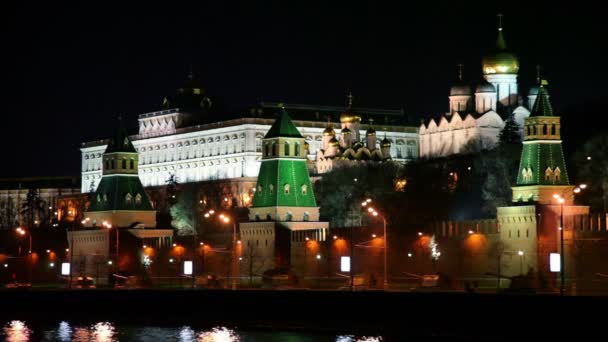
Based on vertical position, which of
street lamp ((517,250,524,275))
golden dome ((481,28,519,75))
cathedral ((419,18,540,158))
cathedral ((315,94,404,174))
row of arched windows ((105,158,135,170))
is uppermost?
golden dome ((481,28,519,75))

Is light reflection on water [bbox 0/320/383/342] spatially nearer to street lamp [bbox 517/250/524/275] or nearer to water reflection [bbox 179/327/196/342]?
water reflection [bbox 179/327/196/342]

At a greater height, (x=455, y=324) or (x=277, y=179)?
(x=277, y=179)

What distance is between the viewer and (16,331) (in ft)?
339

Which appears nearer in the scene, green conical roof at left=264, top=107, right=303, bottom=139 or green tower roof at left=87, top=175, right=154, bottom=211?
green conical roof at left=264, top=107, right=303, bottom=139

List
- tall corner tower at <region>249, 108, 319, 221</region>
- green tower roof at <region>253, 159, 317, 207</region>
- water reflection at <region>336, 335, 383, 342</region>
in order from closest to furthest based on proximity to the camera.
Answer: water reflection at <region>336, 335, 383, 342</region>, green tower roof at <region>253, 159, 317, 207</region>, tall corner tower at <region>249, 108, 319, 221</region>

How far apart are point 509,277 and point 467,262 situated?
7167mm

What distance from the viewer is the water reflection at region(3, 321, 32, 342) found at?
98.8 meters

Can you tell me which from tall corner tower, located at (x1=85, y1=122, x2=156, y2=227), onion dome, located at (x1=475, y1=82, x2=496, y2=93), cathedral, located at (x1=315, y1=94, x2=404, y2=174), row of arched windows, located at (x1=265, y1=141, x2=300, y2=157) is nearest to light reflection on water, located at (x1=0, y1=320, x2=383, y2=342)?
row of arched windows, located at (x1=265, y1=141, x2=300, y2=157)

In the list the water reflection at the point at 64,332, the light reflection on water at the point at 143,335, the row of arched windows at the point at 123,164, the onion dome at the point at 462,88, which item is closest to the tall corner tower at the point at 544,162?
the light reflection on water at the point at 143,335

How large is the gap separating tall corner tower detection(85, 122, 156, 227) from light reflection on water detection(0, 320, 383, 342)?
35.4 metres

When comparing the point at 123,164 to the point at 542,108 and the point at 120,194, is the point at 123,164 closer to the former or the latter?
the point at 120,194

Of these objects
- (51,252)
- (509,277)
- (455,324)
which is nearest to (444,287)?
(509,277)

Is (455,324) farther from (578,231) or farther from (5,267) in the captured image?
(5,267)

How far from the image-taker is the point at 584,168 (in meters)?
134
